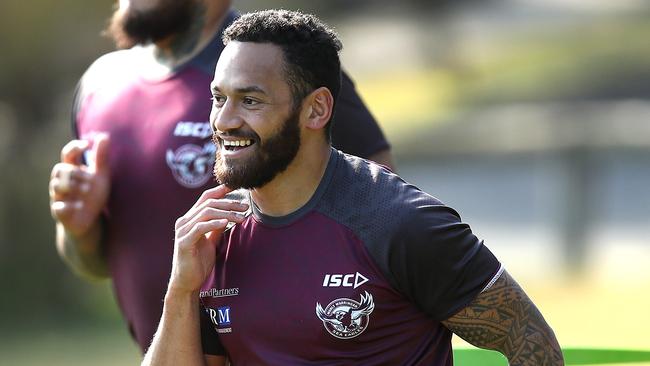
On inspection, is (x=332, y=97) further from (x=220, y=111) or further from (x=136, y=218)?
(x=136, y=218)

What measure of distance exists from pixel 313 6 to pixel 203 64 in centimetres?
2339

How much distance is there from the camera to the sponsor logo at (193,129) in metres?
4.77

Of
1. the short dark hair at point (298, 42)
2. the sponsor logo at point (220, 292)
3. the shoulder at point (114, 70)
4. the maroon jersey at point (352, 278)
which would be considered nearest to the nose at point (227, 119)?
the short dark hair at point (298, 42)

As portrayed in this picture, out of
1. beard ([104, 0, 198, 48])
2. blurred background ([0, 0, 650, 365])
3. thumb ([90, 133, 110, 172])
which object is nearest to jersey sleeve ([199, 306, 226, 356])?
thumb ([90, 133, 110, 172])

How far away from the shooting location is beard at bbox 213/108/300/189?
141 inches

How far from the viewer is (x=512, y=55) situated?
29.8 m

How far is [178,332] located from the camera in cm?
369

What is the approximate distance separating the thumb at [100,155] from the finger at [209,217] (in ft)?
4.39

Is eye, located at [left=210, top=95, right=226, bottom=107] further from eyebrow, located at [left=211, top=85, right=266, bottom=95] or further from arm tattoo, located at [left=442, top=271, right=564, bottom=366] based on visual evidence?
arm tattoo, located at [left=442, top=271, right=564, bottom=366]

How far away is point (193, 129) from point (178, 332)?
50.4 inches

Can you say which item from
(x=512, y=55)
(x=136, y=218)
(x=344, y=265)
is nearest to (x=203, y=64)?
(x=136, y=218)

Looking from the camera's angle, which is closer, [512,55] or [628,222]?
[628,222]

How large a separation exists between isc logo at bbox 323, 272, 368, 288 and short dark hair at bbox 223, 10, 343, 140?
455 millimetres

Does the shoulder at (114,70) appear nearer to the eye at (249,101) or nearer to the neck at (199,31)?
the neck at (199,31)
